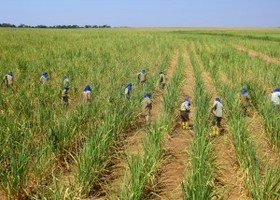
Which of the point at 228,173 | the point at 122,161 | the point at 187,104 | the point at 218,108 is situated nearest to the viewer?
the point at 228,173

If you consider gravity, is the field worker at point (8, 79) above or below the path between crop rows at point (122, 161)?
above

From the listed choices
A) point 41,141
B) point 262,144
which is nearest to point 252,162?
point 262,144

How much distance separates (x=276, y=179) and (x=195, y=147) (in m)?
1.54

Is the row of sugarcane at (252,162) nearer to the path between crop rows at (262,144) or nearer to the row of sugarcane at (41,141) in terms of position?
the path between crop rows at (262,144)

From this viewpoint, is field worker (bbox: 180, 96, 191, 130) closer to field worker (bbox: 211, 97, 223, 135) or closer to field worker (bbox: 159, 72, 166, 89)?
field worker (bbox: 211, 97, 223, 135)

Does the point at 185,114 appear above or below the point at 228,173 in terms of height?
above

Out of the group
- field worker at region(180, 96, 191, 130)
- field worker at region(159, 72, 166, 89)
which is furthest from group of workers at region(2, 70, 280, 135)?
field worker at region(159, 72, 166, 89)

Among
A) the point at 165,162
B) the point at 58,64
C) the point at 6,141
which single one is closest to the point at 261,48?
the point at 58,64

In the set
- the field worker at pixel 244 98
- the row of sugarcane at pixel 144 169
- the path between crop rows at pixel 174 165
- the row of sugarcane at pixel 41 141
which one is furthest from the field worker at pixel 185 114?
the field worker at pixel 244 98

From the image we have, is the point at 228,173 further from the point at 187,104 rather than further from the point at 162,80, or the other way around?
the point at 162,80

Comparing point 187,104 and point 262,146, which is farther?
point 187,104

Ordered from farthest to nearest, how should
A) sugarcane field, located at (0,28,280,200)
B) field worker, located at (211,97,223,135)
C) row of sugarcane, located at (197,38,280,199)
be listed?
field worker, located at (211,97,223,135)
sugarcane field, located at (0,28,280,200)
row of sugarcane, located at (197,38,280,199)

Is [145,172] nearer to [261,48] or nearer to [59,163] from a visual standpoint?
[59,163]

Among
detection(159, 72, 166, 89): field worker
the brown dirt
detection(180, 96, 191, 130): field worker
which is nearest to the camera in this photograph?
the brown dirt
